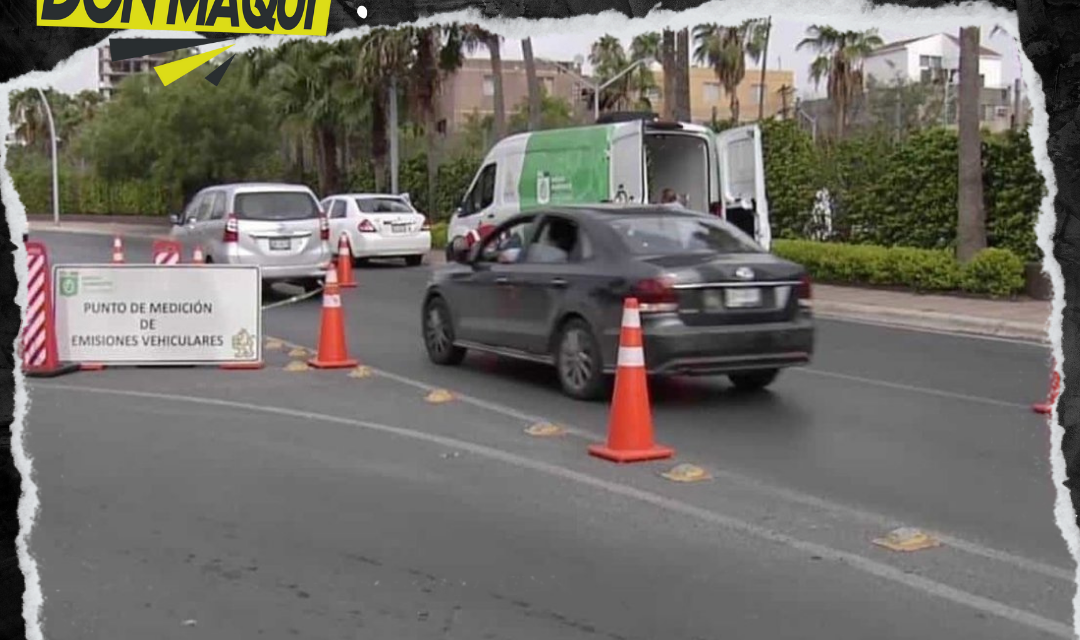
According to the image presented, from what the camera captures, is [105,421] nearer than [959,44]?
No

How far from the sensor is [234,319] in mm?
9594

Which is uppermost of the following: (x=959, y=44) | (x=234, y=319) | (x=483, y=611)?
(x=959, y=44)

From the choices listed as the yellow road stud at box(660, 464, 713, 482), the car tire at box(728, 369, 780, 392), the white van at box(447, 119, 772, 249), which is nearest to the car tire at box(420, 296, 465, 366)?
the white van at box(447, 119, 772, 249)

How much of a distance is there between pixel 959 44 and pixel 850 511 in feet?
13.9

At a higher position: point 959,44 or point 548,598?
point 959,44

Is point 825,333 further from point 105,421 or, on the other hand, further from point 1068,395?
point 1068,395

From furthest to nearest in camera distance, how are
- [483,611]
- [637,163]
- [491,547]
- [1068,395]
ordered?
[637,163]
[491,547]
[483,611]
[1068,395]

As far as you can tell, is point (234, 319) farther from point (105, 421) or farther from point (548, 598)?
point (548, 598)

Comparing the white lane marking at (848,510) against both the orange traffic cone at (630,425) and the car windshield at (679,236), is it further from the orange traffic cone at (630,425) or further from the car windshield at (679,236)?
the car windshield at (679,236)

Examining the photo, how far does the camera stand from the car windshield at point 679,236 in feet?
28.3

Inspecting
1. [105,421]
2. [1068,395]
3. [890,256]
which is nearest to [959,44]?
[1068,395]

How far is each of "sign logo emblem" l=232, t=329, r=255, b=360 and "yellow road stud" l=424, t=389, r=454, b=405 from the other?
60.5 inches

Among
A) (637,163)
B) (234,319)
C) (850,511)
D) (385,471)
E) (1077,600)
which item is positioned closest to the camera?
(1077,600)

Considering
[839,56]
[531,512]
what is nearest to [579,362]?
[839,56]
